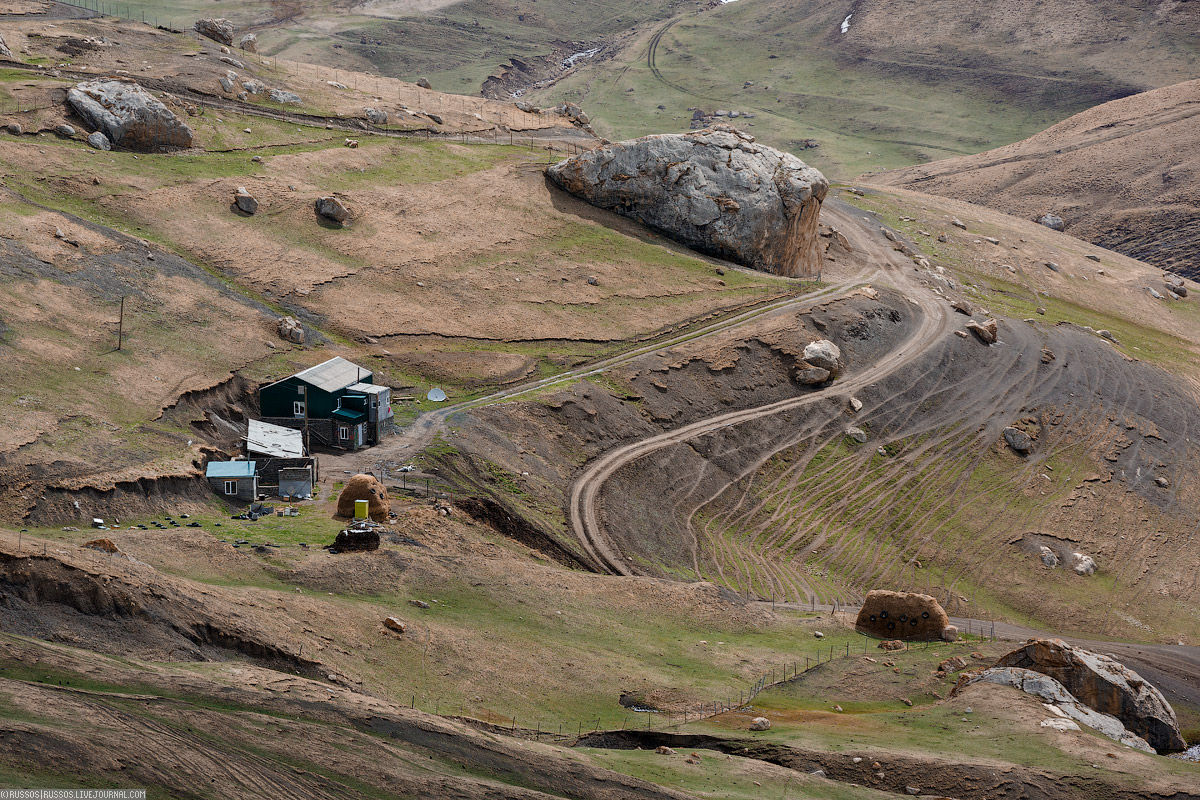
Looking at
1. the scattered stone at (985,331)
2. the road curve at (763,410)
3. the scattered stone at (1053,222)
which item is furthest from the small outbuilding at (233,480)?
the scattered stone at (1053,222)

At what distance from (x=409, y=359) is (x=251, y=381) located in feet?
40.9

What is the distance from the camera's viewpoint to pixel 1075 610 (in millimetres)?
70250

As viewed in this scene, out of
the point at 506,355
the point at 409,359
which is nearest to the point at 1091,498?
the point at 506,355

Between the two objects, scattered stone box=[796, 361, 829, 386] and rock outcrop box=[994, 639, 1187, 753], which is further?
scattered stone box=[796, 361, 829, 386]

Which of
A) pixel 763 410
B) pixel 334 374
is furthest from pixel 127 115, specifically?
pixel 763 410

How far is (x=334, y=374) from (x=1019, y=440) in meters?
51.4

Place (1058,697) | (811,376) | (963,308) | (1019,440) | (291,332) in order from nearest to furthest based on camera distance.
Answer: (1058,697)
(291,332)
(811,376)
(1019,440)
(963,308)

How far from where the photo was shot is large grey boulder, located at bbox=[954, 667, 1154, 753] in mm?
42344

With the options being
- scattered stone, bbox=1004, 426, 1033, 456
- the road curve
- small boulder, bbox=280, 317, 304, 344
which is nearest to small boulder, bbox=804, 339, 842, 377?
the road curve

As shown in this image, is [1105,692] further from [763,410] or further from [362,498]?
[763,410]

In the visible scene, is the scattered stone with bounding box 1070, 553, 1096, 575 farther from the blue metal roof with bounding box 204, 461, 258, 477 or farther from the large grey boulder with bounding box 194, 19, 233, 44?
the large grey boulder with bounding box 194, 19, 233, 44

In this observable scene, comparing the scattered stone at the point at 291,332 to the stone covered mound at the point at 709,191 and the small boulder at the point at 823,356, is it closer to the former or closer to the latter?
the stone covered mound at the point at 709,191

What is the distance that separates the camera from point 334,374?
68.5m

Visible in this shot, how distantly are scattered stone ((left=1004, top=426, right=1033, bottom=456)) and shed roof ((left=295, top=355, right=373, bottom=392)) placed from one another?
159 ft
